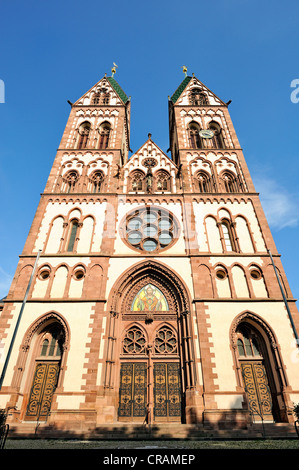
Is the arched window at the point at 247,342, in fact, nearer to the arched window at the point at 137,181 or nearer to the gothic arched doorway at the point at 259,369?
the gothic arched doorway at the point at 259,369

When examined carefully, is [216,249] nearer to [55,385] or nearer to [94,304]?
[94,304]

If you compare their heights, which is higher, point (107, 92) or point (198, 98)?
point (107, 92)

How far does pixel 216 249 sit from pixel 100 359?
899 cm

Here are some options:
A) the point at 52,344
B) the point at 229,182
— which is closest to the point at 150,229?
the point at 229,182

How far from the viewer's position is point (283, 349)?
13.0 metres

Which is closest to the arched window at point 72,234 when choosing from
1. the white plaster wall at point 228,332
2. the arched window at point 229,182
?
the white plaster wall at point 228,332

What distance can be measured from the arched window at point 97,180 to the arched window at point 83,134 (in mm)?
4091

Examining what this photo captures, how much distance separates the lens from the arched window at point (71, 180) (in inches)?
802

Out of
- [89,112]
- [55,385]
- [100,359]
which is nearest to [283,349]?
[100,359]

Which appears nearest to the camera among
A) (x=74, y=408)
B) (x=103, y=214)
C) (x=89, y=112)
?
(x=74, y=408)

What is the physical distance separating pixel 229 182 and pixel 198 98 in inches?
486

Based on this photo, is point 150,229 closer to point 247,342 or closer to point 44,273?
point 44,273

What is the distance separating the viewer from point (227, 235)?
1758 cm
